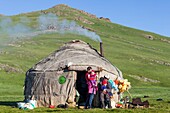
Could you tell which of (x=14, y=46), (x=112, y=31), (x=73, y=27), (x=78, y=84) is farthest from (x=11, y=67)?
(x=112, y=31)

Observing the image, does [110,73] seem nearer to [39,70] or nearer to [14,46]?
[39,70]

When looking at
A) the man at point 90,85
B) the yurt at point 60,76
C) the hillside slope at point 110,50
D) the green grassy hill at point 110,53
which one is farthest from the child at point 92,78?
the green grassy hill at point 110,53

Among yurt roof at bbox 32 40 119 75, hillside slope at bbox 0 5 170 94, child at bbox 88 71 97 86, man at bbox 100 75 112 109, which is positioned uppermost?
hillside slope at bbox 0 5 170 94

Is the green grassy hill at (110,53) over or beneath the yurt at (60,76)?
over

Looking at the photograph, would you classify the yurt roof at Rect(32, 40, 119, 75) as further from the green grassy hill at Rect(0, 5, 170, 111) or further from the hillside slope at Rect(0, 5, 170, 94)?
the green grassy hill at Rect(0, 5, 170, 111)

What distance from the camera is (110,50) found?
270ft

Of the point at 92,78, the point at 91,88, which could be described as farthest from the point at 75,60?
the point at 91,88

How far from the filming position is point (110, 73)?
994 inches

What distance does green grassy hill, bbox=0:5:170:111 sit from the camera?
48.7m

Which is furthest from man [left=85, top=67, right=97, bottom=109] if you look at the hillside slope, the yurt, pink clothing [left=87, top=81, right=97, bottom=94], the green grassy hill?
the green grassy hill

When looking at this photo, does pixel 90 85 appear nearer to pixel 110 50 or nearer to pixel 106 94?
pixel 106 94

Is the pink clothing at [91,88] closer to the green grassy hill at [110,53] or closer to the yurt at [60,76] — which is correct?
the yurt at [60,76]

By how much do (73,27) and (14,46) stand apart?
42395 millimetres

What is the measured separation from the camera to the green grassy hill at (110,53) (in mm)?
48688
